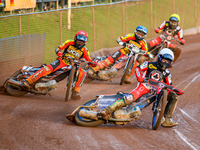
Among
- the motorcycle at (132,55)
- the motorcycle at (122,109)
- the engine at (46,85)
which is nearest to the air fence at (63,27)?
the engine at (46,85)

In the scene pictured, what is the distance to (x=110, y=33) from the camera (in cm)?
2247

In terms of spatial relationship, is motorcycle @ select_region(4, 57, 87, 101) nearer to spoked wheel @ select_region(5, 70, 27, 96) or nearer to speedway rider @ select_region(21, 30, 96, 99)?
spoked wheel @ select_region(5, 70, 27, 96)

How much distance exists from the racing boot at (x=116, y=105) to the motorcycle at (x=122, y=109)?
0.12 metres

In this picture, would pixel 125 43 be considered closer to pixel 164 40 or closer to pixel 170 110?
pixel 164 40

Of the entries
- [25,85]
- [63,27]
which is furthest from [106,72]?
[63,27]

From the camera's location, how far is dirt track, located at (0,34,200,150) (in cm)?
855

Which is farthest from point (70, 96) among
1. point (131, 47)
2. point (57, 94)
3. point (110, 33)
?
point (110, 33)

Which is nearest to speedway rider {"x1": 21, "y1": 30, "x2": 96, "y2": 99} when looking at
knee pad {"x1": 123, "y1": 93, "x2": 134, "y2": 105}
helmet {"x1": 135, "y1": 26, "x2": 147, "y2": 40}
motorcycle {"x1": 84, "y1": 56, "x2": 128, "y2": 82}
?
motorcycle {"x1": 84, "y1": 56, "x2": 128, "y2": 82}

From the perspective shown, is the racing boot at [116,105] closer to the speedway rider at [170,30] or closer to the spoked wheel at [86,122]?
the spoked wheel at [86,122]

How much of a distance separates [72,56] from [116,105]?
3.85m

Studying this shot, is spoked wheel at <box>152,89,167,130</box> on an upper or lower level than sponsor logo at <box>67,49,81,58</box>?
lower

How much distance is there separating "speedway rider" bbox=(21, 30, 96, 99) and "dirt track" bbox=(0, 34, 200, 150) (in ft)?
1.61

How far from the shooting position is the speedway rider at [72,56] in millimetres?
13141

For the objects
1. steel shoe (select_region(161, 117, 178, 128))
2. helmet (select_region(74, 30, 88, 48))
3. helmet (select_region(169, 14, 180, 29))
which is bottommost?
steel shoe (select_region(161, 117, 178, 128))
